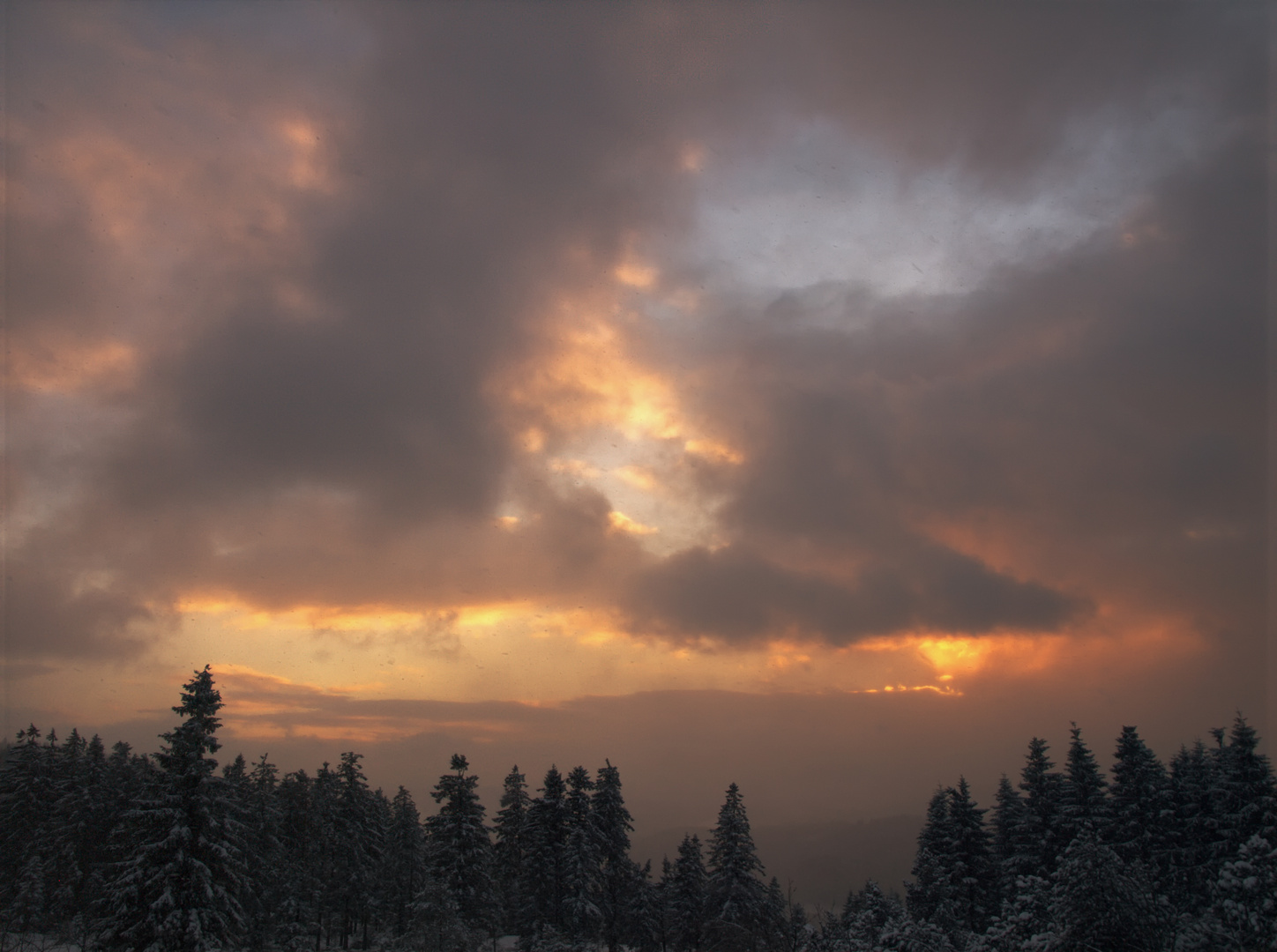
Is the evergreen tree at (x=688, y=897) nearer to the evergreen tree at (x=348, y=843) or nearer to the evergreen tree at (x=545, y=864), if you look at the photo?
the evergreen tree at (x=545, y=864)

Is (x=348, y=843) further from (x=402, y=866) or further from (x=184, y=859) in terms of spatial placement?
(x=184, y=859)

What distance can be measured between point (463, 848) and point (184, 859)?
80.4 ft

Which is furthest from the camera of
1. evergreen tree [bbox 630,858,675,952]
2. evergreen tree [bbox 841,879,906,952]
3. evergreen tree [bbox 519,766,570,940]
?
evergreen tree [bbox 630,858,675,952]

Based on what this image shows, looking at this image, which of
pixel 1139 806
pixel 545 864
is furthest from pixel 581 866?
pixel 1139 806

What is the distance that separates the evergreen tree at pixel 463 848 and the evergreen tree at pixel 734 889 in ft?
57.7

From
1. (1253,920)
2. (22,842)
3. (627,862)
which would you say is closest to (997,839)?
(627,862)

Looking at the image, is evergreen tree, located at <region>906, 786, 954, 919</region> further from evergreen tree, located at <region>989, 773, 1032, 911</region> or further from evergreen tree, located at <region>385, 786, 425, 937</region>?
evergreen tree, located at <region>385, 786, 425, 937</region>

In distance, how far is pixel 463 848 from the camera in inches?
2218

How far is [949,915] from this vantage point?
2079 inches

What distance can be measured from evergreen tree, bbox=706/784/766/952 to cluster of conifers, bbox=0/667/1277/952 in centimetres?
16

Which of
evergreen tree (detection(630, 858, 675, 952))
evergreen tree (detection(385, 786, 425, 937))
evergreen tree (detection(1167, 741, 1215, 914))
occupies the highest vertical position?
evergreen tree (detection(1167, 741, 1215, 914))

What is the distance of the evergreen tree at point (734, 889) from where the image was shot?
56875 millimetres

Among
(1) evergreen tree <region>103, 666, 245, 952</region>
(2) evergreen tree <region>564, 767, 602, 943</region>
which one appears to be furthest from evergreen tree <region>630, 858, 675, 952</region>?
(1) evergreen tree <region>103, 666, 245, 952</region>

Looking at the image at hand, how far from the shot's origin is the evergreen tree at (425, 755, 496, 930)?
54688 mm
